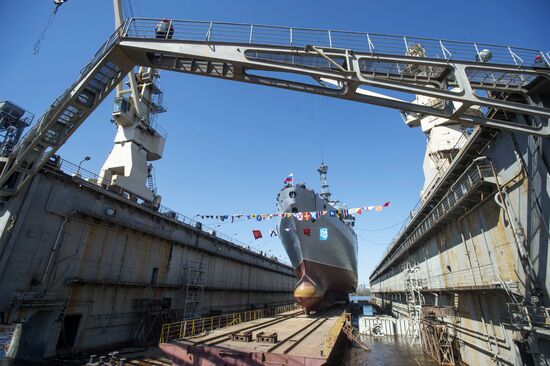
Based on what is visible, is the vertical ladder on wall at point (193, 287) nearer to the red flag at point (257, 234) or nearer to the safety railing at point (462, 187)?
the red flag at point (257, 234)

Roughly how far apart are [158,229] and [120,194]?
12.4ft

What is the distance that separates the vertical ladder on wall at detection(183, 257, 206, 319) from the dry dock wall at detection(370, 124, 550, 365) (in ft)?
60.5

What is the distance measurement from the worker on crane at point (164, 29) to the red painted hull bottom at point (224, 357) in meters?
12.2

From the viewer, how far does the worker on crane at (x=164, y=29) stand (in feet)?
33.8

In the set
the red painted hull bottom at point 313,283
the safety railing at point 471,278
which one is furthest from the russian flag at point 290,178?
the safety railing at point 471,278

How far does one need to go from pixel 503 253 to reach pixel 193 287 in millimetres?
21425

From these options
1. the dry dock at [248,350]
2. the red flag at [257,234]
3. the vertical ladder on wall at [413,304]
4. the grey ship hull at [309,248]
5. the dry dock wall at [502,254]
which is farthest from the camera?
the grey ship hull at [309,248]

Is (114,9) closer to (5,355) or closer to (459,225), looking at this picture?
(5,355)

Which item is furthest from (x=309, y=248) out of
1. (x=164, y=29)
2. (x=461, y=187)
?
(x=164, y=29)

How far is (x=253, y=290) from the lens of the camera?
36219 mm

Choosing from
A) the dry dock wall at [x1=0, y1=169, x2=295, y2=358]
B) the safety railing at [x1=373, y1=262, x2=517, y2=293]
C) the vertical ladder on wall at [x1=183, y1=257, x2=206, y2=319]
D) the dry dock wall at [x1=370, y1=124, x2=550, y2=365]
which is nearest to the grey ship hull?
the vertical ladder on wall at [x1=183, y1=257, x2=206, y2=319]

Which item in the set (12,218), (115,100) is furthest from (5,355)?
(115,100)

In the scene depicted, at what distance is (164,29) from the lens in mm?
10461

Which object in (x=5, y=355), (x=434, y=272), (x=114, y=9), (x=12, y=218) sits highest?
(x=114, y=9)
